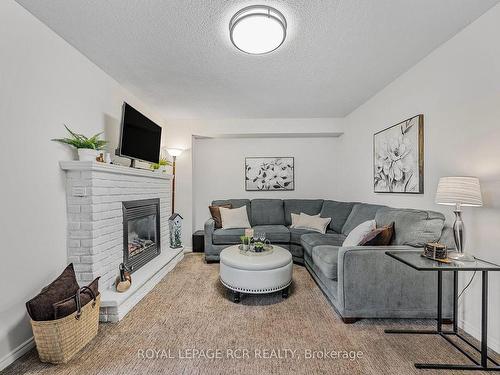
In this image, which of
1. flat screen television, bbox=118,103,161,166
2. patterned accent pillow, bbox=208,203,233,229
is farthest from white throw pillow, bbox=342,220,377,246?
flat screen television, bbox=118,103,161,166

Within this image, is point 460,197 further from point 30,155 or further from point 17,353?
point 17,353

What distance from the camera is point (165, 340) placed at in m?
1.93

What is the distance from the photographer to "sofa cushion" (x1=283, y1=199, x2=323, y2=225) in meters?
4.50

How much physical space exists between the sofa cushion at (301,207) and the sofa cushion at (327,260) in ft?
5.66

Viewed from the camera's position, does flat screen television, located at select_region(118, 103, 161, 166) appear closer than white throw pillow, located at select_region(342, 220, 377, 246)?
No

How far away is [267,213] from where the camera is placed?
14.8 feet

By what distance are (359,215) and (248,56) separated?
2434 millimetres

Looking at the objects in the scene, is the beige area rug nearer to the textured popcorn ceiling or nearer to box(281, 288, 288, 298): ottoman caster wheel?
box(281, 288, 288, 298): ottoman caster wheel

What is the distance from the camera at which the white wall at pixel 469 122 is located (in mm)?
1819

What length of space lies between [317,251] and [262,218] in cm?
183

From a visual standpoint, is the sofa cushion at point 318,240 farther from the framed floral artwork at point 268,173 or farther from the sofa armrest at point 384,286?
the framed floral artwork at point 268,173

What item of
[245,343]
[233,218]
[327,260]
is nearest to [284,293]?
[327,260]

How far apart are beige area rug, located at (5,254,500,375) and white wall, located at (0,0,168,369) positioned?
0.52 metres

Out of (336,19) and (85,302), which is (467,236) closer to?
(336,19)
